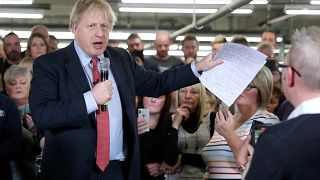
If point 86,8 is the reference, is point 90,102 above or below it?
below

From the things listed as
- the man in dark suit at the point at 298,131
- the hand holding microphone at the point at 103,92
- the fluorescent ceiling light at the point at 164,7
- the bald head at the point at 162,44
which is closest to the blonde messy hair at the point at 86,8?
the hand holding microphone at the point at 103,92

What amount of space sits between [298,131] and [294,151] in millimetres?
61

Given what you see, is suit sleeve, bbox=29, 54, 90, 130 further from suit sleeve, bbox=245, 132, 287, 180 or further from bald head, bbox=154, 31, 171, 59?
bald head, bbox=154, 31, 171, 59

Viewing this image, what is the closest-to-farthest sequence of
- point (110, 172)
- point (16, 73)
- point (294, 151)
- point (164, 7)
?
1. point (294, 151)
2. point (110, 172)
3. point (16, 73)
4. point (164, 7)

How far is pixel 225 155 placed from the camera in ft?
10.3

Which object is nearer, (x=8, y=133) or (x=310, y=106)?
(x=310, y=106)

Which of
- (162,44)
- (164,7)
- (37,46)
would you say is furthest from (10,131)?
(164,7)

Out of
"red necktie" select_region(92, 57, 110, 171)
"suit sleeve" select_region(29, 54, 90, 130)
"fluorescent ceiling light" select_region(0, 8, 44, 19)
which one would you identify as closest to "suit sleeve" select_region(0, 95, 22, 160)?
"suit sleeve" select_region(29, 54, 90, 130)

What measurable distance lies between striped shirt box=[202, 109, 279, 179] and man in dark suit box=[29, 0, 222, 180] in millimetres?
576

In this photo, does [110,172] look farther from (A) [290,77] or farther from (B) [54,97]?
(A) [290,77]

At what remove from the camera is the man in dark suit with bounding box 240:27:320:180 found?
1698 mm

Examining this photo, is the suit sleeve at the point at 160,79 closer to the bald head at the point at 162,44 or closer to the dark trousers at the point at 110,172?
the dark trousers at the point at 110,172

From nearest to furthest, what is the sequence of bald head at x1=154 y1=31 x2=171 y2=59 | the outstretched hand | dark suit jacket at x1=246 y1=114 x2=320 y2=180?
1. dark suit jacket at x1=246 y1=114 x2=320 y2=180
2. the outstretched hand
3. bald head at x1=154 y1=31 x2=171 y2=59

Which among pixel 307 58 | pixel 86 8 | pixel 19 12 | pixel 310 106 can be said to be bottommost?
pixel 19 12
